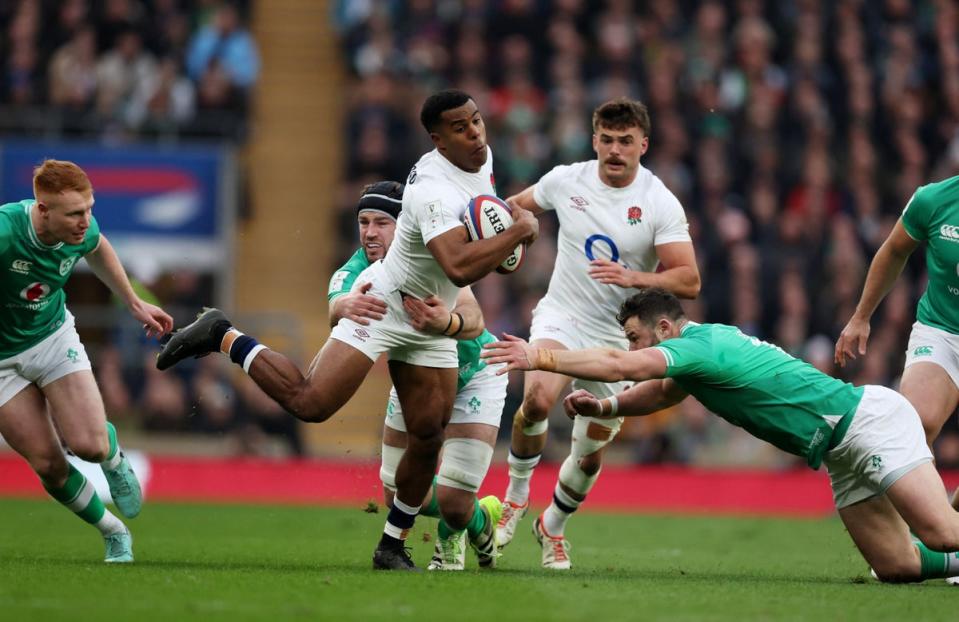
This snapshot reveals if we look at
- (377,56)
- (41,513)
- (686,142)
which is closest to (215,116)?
(377,56)

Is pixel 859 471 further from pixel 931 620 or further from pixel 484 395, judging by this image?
pixel 484 395

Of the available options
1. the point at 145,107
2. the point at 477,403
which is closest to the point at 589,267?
the point at 477,403

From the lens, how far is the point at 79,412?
366 inches

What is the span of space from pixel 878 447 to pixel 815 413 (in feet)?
1.34

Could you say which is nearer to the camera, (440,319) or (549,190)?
(440,319)

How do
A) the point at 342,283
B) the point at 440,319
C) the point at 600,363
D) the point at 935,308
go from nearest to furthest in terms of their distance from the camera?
the point at 600,363 < the point at 440,319 < the point at 935,308 < the point at 342,283

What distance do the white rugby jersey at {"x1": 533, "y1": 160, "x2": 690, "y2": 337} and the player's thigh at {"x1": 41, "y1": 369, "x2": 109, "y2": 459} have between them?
3.33 meters

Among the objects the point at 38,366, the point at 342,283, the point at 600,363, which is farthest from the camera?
the point at 342,283

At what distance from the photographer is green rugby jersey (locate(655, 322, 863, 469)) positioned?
8602 mm

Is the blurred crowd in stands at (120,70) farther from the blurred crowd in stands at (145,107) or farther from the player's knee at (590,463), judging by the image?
the player's knee at (590,463)

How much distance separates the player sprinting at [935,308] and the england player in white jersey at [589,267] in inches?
57.8

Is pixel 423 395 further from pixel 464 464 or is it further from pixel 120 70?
pixel 120 70

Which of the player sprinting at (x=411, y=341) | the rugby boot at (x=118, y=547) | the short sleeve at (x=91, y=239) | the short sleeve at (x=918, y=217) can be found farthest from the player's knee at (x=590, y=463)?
the short sleeve at (x=91, y=239)

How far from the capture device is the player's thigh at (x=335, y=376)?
29.5 feet
